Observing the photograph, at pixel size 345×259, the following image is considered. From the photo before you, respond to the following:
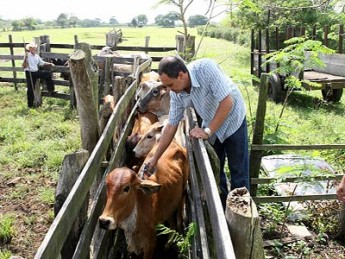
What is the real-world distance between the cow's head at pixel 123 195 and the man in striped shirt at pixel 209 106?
57 centimetres

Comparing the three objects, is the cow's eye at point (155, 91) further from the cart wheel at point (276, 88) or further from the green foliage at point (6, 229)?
the cart wheel at point (276, 88)

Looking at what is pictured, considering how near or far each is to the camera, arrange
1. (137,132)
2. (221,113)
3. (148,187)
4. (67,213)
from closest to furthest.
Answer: (67,213)
(148,187)
(221,113)
(137,132)

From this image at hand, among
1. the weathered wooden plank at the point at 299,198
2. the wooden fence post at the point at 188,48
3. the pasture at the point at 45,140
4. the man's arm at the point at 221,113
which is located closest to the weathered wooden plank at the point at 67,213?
the man's arm at the point at 221,113

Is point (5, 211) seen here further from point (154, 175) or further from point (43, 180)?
point (154, 175)

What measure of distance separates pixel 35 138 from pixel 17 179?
224cm

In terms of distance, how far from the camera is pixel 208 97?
3.81 metres

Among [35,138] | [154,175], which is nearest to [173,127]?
[154,175]

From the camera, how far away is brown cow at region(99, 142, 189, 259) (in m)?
3.12

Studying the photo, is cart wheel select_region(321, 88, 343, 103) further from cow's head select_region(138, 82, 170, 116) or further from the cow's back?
the cow's back

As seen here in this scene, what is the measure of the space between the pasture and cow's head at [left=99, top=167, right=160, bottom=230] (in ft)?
5.95


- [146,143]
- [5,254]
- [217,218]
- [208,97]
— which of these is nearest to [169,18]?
[146,143]

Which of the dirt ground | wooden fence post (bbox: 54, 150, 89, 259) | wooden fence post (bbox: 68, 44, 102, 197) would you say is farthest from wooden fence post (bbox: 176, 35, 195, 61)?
wooden fence post (bbox: 54, 150, 89, 259)

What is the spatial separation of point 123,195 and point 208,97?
127 cm

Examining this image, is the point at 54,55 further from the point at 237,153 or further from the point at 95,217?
the point at 95,217
